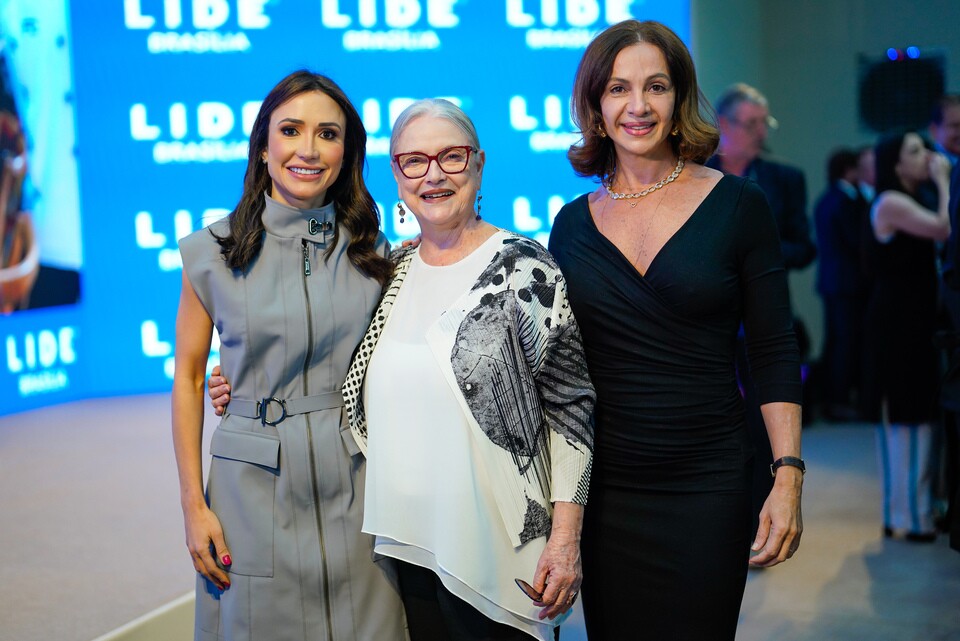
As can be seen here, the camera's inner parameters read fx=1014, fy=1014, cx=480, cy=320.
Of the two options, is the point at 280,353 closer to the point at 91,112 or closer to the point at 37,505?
the point at 37,505

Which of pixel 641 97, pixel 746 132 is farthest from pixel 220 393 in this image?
pixel 746 132

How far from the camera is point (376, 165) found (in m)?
5.72

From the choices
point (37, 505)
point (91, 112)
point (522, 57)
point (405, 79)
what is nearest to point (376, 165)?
point (405, 79)

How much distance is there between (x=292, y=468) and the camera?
6.54 ft

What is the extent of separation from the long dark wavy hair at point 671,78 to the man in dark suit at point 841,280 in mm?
4809

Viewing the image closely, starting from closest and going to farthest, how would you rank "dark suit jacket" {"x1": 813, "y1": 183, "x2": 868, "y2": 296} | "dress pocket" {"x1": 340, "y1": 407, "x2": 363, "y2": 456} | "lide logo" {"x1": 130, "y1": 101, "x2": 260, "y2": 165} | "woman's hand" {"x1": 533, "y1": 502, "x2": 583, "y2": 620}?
"woman's hand" {"x1": 533, "y1": 502, "x2": 583, "y2": 620}, "dress pocket" {"x1": 340, "y1": 407, "x2": 363, "y2": 456}, "lide logo" {"x1": 130, "y1": 101, "x2": 260, "y2": 165}, "dark suit jacket" {"x1": 813, "y1": 183, "x2": 868, "y2": 296}

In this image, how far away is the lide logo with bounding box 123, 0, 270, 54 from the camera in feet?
19.6

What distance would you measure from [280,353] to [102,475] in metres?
2.80

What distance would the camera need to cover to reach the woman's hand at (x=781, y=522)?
5.99ft

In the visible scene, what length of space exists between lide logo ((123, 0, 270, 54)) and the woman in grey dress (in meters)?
4.23

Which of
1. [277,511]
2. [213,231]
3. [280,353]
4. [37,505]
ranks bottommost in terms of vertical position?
[37,505]

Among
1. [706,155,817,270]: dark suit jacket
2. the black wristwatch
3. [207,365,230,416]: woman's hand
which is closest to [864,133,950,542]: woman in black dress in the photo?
[706,155,817,270]: dark suit jacket

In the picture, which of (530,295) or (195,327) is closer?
(530,295)

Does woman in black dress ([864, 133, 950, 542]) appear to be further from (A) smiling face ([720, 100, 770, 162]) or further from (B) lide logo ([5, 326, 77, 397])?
(B) lide logo ([5, 326, 77, 397])
